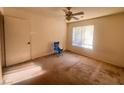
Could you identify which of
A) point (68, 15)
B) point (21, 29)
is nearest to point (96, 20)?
point (68, 15)

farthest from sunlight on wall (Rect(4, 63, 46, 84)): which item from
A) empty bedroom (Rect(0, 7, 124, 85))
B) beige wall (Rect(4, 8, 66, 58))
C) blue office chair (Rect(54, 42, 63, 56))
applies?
blue office chair (Rect(54, 42, 63, 56))

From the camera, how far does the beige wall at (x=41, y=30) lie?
405 centimetres

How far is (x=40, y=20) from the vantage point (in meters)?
4.75

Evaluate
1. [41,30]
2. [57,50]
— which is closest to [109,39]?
[57,50]

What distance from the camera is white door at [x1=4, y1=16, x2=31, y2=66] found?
346 cm

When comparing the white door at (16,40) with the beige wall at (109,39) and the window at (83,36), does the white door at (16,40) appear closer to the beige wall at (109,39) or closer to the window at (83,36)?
the window at (83,36)

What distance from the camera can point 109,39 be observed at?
4.14m

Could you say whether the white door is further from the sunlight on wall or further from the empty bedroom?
the sunlight on wall

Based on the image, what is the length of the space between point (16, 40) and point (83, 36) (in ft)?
12.1

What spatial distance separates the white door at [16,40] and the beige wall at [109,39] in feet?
10.7

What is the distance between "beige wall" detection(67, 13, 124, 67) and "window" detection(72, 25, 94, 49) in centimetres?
31
